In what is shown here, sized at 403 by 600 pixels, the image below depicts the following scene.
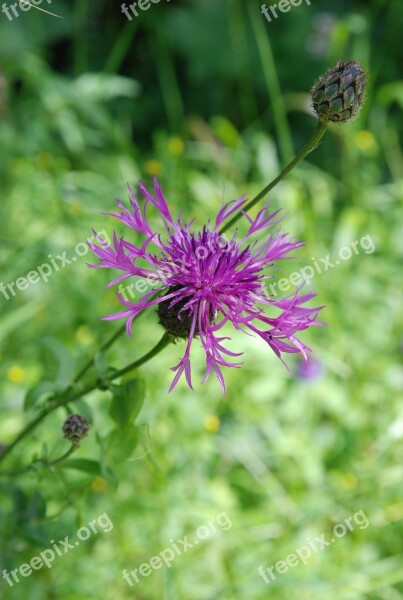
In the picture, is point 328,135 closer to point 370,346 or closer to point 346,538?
point 370,346

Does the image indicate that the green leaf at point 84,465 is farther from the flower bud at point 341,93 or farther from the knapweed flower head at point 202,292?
the flower bud at point 341,93

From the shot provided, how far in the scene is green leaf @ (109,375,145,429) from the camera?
1195 mm

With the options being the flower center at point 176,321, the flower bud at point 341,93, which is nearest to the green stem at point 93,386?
the flower center at point 176,321

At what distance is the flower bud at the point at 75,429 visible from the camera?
48.3 inches

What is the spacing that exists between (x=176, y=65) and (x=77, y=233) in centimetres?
204

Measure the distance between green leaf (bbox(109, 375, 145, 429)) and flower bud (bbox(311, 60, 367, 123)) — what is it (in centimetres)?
50

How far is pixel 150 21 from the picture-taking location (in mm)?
3646

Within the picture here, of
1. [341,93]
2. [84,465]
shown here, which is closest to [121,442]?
[84,465]

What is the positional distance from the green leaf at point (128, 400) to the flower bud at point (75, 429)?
0.06m

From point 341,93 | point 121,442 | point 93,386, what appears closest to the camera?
point 341,93

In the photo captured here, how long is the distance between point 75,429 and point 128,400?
0.35ft

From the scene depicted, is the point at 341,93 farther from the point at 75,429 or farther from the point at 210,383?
the point at 210,383

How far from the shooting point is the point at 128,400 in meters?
1.20

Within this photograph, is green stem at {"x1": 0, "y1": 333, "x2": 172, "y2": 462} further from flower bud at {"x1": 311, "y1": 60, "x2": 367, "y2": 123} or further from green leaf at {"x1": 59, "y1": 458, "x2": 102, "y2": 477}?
flower bud at {"x1": 311, "y1": 60, "x2": 367, "y2": 123}
